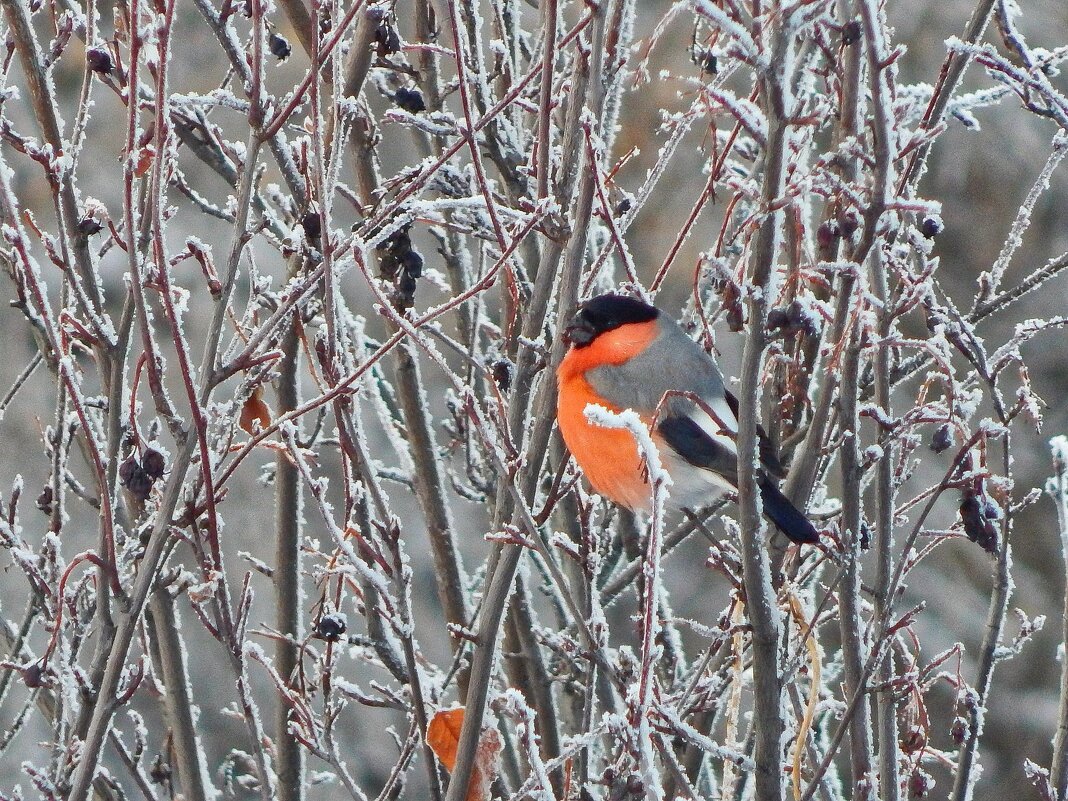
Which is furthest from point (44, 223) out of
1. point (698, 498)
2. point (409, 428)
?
point (698, 498)

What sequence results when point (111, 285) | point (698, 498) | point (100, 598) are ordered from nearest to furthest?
1. point (100, 598)
2. point (698, 498)
3. point (111, 285)

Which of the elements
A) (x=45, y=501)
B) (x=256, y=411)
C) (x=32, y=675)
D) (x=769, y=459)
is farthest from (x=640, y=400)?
(x=32, y=675)

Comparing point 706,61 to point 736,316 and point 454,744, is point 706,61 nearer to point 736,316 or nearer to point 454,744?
point 736,316

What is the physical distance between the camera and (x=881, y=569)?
68.4 inches

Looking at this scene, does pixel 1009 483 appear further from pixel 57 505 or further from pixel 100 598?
pixel 57 505

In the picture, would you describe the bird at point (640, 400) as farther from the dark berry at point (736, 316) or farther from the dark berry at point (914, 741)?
the dark berry at point (736, 316)

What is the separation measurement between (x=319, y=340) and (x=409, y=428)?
804 mm

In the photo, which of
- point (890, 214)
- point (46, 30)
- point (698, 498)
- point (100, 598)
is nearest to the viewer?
point (890, 214)

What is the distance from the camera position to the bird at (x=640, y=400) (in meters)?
2.21

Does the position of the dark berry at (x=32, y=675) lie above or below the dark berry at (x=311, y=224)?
below

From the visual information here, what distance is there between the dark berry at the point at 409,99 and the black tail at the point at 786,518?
0.99 metres

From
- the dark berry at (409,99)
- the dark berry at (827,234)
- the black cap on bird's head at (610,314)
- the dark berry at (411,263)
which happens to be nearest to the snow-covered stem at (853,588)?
the dark berry at (827,234)

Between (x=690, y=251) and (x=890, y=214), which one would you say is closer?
(x=890, y=214)

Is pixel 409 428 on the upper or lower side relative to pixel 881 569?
upper
